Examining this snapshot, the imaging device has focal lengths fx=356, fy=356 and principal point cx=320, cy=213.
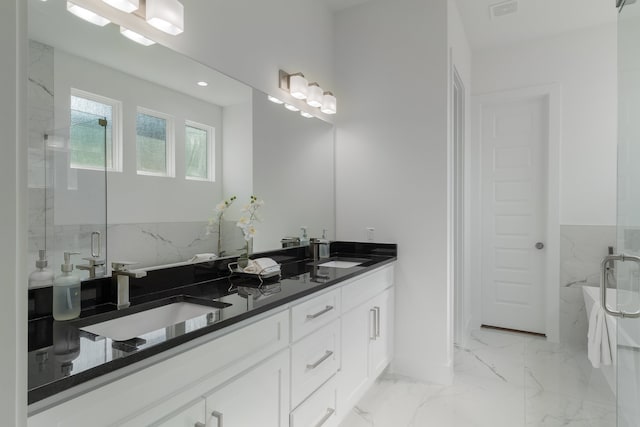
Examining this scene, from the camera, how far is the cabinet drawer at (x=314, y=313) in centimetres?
157

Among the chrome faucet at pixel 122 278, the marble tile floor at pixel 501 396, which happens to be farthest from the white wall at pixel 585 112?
the chrome faucet at pixel 122 278

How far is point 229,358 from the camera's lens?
120 centimetres

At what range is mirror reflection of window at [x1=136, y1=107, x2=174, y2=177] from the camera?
1.53 metres

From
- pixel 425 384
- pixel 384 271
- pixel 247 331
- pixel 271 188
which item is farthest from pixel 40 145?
pixel 425 384

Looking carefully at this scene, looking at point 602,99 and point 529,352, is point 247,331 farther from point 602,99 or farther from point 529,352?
point 602,99

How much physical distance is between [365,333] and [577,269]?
2.46 m

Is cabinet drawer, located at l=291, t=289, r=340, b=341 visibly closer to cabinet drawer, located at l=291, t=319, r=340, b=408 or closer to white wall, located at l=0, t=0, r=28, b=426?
cabinet drawer, located at l=291, t=319, r=340, b=408

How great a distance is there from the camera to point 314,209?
280 centimetres

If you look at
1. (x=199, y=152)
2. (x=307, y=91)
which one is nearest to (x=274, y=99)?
(x=307, y=91)

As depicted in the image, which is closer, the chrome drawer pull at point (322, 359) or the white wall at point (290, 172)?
the chrome drawer pull at point (322, 359)

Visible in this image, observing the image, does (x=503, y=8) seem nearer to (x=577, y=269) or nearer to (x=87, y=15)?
(x=577, y=269)

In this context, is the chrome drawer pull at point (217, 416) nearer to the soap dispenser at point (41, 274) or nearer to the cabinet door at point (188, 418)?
the cabinet door at point (188, 418)

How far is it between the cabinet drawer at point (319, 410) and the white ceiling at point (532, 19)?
3.01 meters

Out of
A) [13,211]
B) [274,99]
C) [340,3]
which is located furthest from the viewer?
[340,3]
